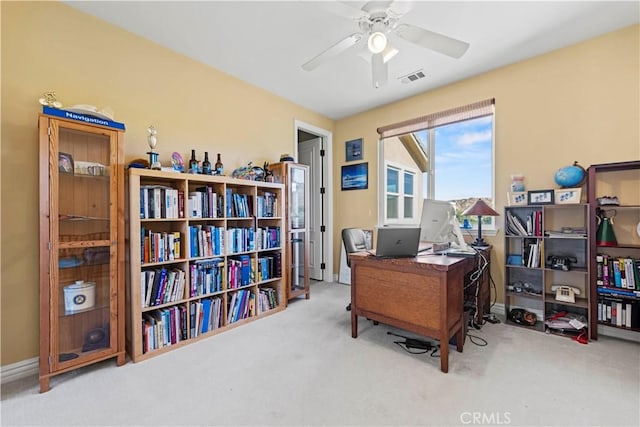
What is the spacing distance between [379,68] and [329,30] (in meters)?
0.63

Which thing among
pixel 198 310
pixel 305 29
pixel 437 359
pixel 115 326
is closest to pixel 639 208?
pixel 437 359

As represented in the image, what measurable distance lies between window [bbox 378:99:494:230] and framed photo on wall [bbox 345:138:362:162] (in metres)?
0.38

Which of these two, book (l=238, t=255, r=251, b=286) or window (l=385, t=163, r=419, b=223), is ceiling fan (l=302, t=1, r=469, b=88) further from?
window (l=385, t=163, r=419, b=223)

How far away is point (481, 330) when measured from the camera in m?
2.56

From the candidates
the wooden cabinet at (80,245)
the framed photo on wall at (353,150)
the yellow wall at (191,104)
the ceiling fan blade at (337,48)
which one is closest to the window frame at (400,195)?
the framed photo on wall at (353,150)

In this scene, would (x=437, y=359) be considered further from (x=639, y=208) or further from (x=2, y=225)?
(x=2, y=225)

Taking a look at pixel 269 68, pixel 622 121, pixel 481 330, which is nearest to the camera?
pixel 622 121

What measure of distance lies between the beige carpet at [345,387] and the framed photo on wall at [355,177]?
2464 millimetres

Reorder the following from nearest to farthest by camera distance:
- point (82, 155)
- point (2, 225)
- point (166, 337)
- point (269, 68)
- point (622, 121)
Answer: point (2, 225) < point (82, 155) < point (166, 337) < point (622, 121) < point (269, 68)

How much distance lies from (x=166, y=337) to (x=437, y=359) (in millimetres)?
2207

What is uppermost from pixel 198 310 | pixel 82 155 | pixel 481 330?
pixel 82 155

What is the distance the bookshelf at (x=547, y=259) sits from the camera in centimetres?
248

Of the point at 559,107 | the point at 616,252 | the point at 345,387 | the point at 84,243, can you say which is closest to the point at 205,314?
the point at 84,243

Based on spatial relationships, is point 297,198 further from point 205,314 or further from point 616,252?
point 616,252
